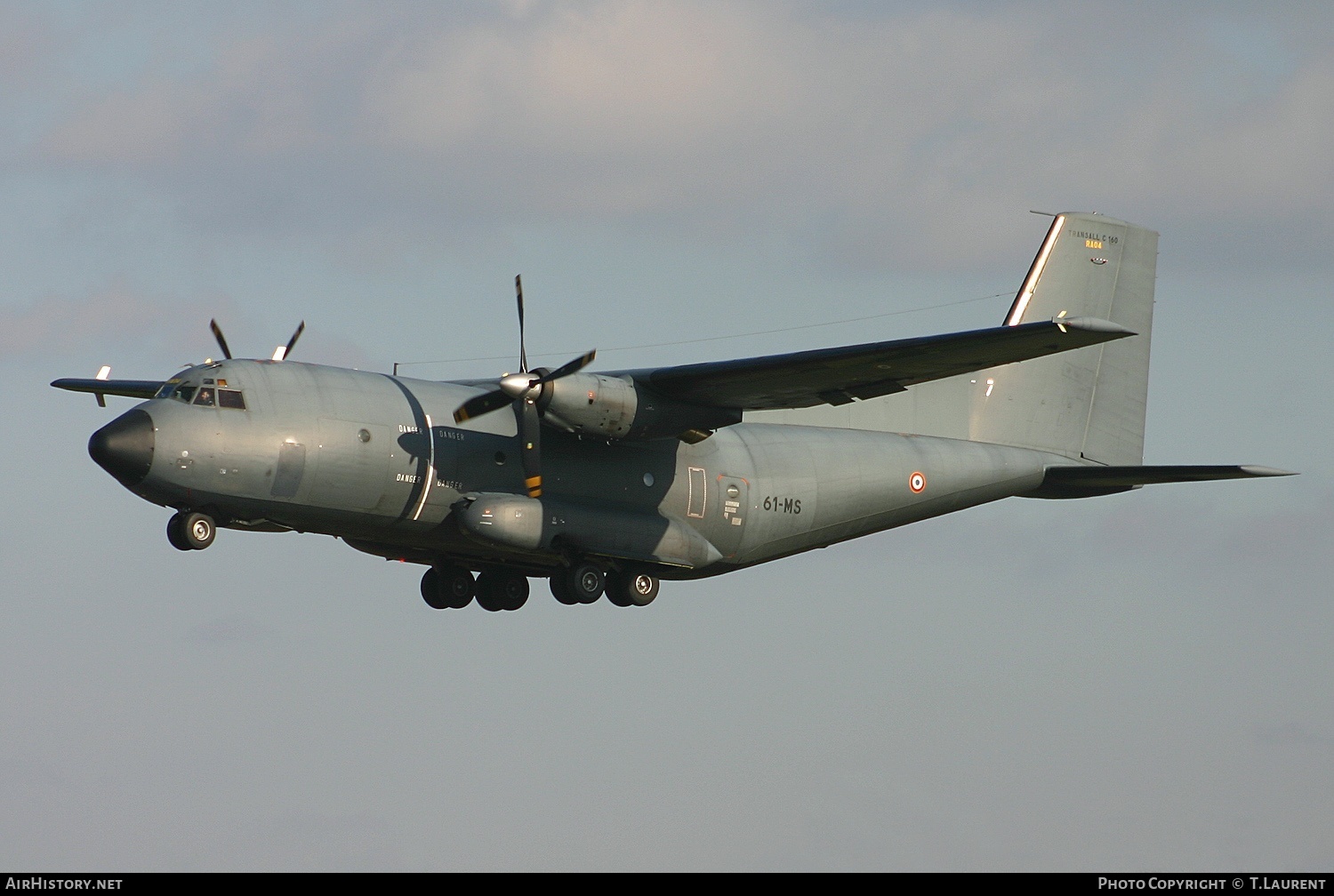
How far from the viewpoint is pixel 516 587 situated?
25.9m

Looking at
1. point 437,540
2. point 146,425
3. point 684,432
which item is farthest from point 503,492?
point 146,425

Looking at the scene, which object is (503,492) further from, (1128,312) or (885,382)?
(1128,312)

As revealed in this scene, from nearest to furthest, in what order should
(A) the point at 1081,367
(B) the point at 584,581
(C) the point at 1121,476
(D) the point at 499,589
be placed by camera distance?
1. (B) the point at 584,581
2. (D) the point at 499,589
3. (C) the point at 1121,476
4. (A) the point at 1081,367

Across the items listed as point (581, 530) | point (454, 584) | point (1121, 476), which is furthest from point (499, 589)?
point (1121, 476)

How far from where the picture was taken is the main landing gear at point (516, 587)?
24.1 metres

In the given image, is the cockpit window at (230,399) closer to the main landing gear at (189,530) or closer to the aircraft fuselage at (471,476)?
the aircraft fuselage at (471,476)

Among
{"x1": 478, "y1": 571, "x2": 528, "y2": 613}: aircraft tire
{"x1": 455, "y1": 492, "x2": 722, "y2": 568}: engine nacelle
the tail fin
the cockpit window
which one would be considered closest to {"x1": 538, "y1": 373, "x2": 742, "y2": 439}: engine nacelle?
{"x1": 455, "y1": 492, "x2": 722, "y2": 568}: engine nacelle

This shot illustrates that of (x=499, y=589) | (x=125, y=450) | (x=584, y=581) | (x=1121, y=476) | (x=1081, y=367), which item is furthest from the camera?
(x=1081, y=367)

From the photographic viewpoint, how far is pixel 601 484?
24297mm

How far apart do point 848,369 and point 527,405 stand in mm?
4357

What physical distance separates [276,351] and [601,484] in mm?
4883

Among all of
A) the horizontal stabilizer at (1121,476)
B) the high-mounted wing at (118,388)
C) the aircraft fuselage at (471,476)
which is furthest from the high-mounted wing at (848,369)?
the high-mounted wing at (118,388)

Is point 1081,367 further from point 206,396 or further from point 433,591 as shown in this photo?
point 206,396

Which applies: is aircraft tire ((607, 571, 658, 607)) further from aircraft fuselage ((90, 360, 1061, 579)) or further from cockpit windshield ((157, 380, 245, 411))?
cockpit windshield ((157, 380, 245, 411))
